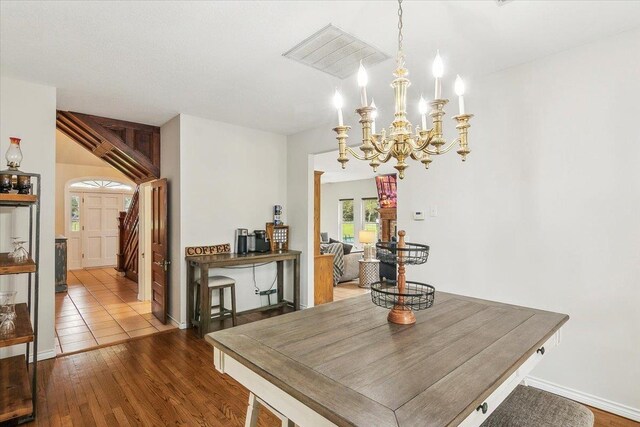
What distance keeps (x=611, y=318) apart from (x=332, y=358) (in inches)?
84.8

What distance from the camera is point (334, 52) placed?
243cm

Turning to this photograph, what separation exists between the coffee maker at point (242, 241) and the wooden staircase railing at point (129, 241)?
9.88 ft

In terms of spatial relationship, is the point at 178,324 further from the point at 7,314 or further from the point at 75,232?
the point at 75,232

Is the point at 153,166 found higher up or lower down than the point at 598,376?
higher up

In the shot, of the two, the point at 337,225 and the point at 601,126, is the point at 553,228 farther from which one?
the point at 337,225

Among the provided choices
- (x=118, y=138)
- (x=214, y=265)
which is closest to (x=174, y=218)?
(x=214, y=265)

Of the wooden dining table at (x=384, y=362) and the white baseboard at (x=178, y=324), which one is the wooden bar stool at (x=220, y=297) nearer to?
the white baseboard at (x=178, y=324)

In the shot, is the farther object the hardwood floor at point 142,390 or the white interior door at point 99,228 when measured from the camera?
the white interior door at point 99,228

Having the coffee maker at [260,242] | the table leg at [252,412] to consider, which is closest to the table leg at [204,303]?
the coffee maker at [260,242]

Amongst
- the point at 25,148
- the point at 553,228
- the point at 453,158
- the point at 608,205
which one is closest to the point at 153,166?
the point at 25,148

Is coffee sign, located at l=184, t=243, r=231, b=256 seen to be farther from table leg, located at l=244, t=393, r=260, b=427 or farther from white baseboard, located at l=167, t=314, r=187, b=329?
table leg, located at l=244, t=393, r=260, b=427

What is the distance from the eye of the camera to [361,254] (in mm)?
7336

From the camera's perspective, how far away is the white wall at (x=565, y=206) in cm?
220

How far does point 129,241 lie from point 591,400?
7450mm
